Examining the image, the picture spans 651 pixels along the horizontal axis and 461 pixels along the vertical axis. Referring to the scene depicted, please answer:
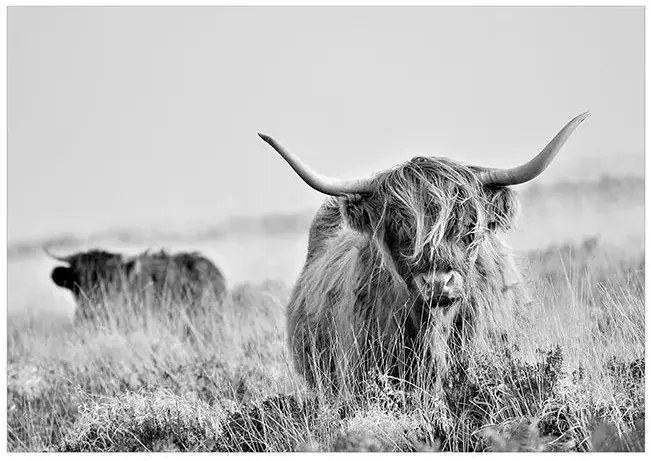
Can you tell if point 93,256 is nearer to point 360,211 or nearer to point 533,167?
point 360,211

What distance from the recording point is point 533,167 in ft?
16.0

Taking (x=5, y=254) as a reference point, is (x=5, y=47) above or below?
above

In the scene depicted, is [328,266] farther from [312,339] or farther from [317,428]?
[317,428]

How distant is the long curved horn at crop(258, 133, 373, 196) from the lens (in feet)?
15.8

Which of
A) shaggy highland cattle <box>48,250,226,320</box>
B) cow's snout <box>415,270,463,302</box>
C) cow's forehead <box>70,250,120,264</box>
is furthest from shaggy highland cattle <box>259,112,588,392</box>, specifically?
cow's forehead <box>70,250,120,264</box>

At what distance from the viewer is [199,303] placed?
11164 millimetres

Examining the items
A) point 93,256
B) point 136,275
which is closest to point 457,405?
point 136,275

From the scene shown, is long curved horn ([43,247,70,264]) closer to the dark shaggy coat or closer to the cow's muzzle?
the dark shaggy coat

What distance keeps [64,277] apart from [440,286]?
9.02 metres

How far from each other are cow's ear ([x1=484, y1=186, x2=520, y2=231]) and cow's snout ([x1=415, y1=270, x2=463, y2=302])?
0.49 meters

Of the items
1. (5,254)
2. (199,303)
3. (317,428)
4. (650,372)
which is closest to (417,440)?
(317,428)

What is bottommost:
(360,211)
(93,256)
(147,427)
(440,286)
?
(147,427)
